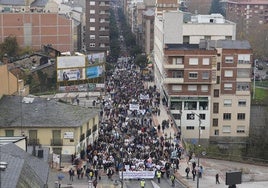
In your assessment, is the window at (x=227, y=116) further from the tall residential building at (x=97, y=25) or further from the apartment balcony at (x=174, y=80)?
the tall residential building at (x=97, y=25)

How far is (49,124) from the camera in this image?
154 feet

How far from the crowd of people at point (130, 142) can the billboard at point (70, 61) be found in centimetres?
693

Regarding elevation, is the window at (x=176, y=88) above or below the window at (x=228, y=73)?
below

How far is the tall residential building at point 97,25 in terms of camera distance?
121062 millimetres

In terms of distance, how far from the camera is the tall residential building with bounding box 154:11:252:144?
2685 inches

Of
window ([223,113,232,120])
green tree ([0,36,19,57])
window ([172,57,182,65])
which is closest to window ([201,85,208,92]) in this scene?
window ([172,57,182,65])

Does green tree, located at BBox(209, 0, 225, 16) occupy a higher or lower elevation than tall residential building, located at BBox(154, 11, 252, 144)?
higher

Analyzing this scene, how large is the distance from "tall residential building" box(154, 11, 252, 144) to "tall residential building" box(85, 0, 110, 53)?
4672cm

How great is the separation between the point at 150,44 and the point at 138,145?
72959 mm

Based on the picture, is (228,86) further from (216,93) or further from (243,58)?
(243,58)

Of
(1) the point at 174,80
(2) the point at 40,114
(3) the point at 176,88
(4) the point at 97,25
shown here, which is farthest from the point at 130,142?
(4) the point at 97,25

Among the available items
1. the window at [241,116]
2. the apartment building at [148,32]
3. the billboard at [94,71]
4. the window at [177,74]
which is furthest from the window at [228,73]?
the apartment building at [148,32]

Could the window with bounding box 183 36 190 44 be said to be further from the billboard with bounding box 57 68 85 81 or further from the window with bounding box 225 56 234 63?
the billboard with bounding box 57 68 85 81

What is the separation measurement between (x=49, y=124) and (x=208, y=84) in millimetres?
26271
